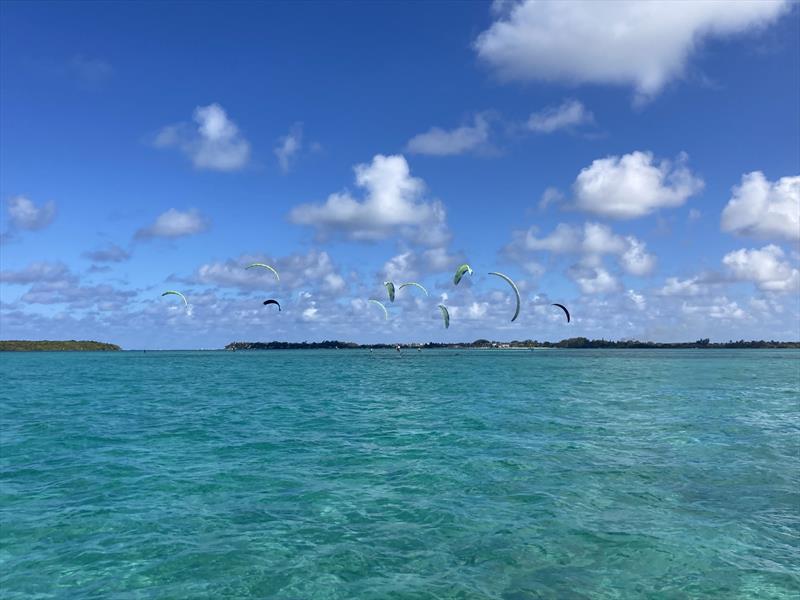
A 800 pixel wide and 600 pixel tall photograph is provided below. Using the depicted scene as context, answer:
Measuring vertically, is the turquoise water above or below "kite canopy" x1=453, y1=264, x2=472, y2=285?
below

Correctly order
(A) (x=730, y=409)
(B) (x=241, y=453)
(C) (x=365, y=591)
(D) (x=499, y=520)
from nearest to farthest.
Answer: (C) (x=365, y=591), (D) (x=499, y=520), (B) (x=241, y=453), (A) (x=730, y=409)

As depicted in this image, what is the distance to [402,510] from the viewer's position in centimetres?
1786

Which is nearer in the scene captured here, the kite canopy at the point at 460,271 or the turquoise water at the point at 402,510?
the turquoise water at the point at 402,510

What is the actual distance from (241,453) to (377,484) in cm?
923

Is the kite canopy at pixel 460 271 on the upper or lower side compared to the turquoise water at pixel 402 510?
upper

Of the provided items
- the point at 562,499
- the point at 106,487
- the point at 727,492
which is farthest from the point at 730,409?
the point at 106,487

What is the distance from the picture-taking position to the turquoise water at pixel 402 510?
12977mm

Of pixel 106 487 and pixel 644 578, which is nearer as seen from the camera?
pixel 644 578

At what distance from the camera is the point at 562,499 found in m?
19.0

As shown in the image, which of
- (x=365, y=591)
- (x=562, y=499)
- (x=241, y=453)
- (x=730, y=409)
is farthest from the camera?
→ (x=730, y=409)

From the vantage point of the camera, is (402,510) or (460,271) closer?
(402,510)

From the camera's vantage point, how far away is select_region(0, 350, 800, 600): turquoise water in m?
13.0

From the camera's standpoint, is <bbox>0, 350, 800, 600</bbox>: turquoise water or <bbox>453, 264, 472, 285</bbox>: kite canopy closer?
<bbox>0, 350, 800, 600</bbox>: turquoise water

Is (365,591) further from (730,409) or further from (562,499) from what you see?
(730,409)
